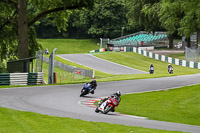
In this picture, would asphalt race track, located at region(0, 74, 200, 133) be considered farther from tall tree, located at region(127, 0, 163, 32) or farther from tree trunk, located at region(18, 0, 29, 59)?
tall tree, located at region(127, 0, 163, 32)

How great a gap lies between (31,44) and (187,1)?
18400 millimetres

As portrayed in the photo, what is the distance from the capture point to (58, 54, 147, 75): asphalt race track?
53.1 meters

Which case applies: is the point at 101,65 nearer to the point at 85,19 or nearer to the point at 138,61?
the point at 138,61

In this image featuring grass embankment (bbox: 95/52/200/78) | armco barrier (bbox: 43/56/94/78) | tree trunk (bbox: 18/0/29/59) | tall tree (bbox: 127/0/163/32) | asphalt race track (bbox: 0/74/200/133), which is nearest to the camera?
asphalt race track (bbox: 0/74/200/133)

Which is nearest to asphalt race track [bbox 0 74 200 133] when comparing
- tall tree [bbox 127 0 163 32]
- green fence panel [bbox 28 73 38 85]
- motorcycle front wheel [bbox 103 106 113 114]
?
motorcycle front wheel [bbox 103 106 113 114]

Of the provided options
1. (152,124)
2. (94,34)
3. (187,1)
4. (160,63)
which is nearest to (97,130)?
(152,124)

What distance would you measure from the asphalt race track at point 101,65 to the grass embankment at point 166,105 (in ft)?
87.2

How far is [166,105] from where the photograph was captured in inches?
797

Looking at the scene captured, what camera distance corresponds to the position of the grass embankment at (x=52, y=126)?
11.4 metres

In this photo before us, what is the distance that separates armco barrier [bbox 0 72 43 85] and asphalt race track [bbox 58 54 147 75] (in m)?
21.0

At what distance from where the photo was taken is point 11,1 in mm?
36719

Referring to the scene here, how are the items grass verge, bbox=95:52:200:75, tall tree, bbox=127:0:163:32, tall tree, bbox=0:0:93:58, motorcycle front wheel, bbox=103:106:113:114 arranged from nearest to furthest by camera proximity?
1. motorcycle front wheel, bbox=103:106:113:114
2. tall tree, bbox=0:0:93:58
3. grass verge, bbox=95:52:200:75
4. tall tree, bbox=127:0:163:32

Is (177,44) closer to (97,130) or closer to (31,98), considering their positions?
(31,98)

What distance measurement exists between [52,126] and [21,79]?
18000 mm
